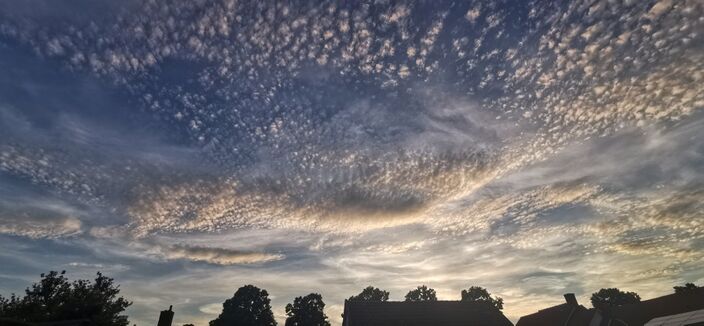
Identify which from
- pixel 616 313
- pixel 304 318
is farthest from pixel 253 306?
pixel 616 313

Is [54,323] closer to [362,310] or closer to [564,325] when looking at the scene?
[362,310]

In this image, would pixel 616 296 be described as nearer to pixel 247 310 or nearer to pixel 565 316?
pixel 565 316

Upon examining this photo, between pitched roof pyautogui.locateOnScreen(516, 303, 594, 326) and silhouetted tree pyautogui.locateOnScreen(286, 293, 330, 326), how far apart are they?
45593 millimetres

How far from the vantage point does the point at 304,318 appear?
246 ft

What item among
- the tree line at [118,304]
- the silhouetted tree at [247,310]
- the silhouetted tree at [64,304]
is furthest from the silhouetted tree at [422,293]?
the silhouetted tree at [64,304]

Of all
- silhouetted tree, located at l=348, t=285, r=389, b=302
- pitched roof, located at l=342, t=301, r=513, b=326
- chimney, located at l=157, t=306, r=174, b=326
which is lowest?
chimney, located at l=157, t=306, r=174, b=326

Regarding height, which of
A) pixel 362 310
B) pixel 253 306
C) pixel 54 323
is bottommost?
pixel 54 323

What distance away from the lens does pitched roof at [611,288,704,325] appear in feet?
120

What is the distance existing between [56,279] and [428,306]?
51.5 meters

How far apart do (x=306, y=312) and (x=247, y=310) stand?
12946mm

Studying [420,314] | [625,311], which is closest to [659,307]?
[625,311]

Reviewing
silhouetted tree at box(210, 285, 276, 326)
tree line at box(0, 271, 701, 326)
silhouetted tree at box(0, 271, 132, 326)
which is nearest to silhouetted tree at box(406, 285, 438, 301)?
tree line at box(0, 271, 701, 326)

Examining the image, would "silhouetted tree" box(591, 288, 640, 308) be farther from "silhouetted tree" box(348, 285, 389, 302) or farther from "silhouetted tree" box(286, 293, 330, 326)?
"silhouetted tree" box(286, 293, 330, 326)

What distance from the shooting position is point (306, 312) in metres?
75.9
